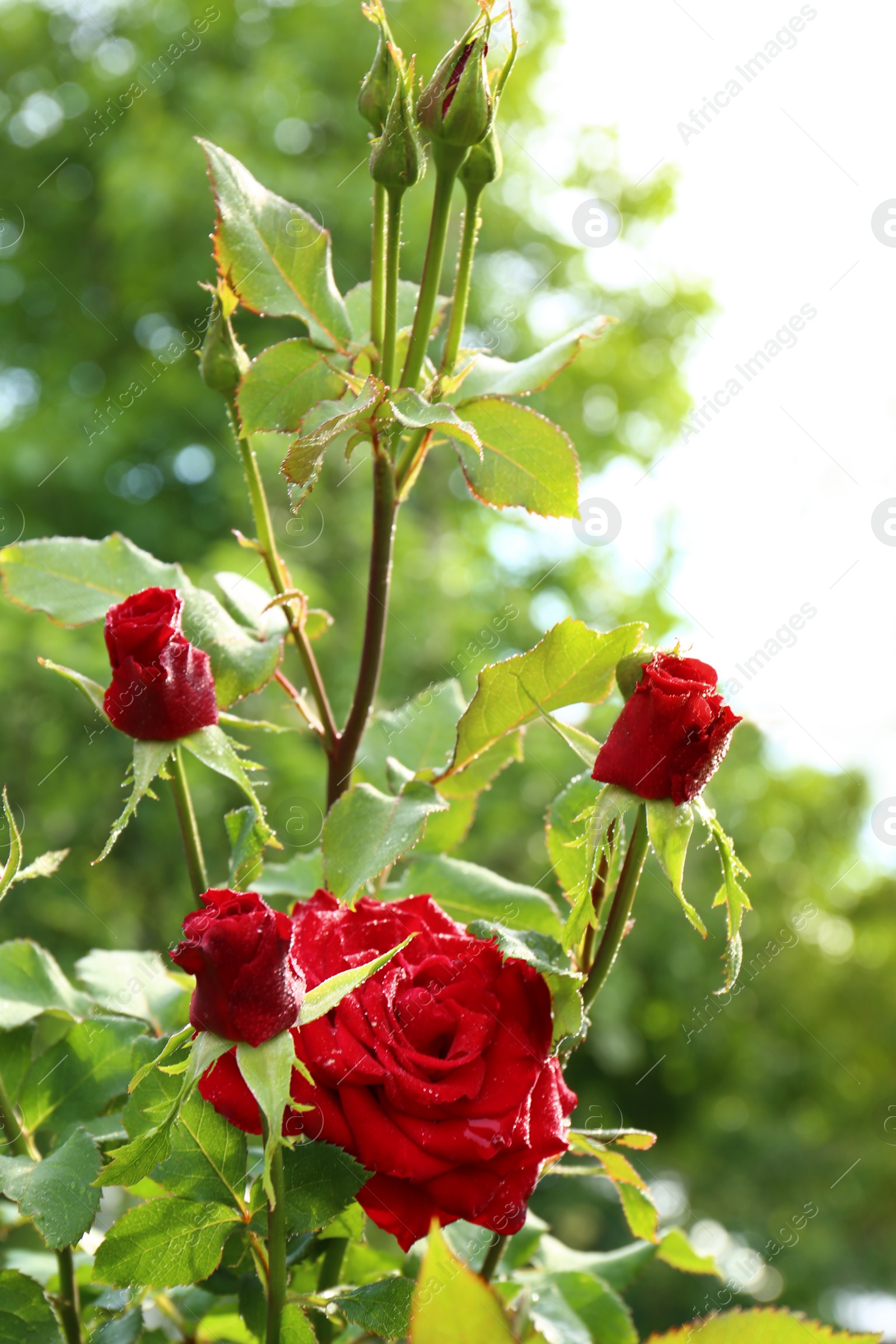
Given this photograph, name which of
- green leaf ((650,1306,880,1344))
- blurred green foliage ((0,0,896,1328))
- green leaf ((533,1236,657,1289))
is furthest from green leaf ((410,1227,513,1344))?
blurred green foliage ((0,0,896,1328))

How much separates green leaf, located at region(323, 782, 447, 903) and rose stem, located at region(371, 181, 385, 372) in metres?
0.15

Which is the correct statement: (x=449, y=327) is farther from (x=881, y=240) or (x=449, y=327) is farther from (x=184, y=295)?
(x=184, y=295)

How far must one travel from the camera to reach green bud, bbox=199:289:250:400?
15.1 inches

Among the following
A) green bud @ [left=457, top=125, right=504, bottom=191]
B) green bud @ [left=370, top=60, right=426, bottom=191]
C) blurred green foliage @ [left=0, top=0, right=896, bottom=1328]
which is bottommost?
blurred green foliage @ [left=0, top=0, right=896, bottom=1328]

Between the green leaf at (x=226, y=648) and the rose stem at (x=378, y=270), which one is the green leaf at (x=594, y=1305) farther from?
the rose stem at (x=378, y=270)

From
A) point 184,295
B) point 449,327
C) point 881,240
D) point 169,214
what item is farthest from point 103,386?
point 449,327

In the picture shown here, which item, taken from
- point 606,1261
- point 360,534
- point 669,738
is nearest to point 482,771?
point 669,738

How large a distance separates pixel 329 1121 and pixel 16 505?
3.35 meters

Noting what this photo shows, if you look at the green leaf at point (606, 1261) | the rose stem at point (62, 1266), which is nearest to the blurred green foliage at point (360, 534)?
the green leaf at point (606, 1261)

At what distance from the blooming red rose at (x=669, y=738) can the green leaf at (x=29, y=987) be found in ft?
0.80

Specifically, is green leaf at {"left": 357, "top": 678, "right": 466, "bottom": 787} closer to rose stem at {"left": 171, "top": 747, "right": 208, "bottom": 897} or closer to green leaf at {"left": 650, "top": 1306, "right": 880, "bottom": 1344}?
rose stem at {"left": 171, "top": 747, "right": 208, "bottom": 897}

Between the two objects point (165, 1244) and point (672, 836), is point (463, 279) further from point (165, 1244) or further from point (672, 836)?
point (165, 1244)

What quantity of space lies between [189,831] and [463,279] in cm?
21

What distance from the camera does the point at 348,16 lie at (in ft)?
13.1
